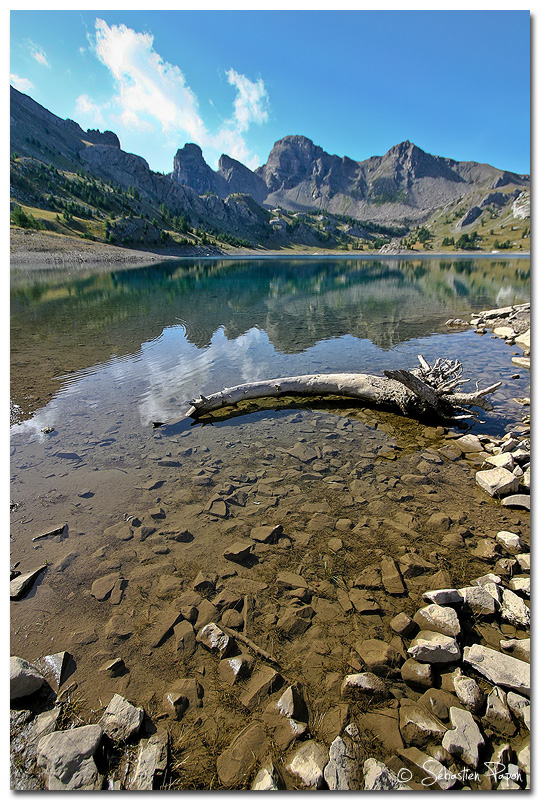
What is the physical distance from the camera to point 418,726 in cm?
368

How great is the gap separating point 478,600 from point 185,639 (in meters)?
4.29

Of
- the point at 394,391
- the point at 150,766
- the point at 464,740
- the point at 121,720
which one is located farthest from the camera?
the point at 394,391

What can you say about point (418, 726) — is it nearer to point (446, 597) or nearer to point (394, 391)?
point (446, 597)

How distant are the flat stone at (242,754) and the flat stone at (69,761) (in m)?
1.18

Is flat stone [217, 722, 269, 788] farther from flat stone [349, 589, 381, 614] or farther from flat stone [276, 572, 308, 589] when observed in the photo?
flat stone [349, 589, 381, 614]

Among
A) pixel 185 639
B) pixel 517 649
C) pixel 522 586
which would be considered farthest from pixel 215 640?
pixel 522 586

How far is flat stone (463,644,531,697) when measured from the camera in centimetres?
393

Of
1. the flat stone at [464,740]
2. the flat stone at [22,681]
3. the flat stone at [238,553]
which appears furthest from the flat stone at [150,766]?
the flat stone at [464,740]

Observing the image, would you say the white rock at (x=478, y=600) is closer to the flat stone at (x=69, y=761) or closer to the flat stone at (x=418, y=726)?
the flat stone at (x=418, y=726)

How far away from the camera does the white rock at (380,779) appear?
3232 millimetres

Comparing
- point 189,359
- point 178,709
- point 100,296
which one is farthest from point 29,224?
point 178,709

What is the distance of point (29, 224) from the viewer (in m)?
110

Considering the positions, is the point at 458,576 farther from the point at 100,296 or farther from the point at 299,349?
the point at 100,296
